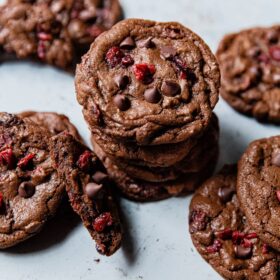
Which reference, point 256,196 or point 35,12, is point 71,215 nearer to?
point 256,196

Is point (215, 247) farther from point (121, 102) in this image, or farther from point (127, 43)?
point (127, 43)

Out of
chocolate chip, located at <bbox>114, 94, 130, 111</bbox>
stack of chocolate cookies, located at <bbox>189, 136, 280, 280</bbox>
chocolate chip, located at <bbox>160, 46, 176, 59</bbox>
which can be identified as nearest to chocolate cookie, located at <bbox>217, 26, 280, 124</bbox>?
stack of chocolate cookies, located at <bbox>189, 136, 280, 280</bbox>

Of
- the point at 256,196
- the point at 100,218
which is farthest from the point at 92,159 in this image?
the point at 256,196

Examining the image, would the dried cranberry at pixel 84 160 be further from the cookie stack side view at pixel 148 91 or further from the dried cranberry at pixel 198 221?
the dried cranberry at pixel 198 221

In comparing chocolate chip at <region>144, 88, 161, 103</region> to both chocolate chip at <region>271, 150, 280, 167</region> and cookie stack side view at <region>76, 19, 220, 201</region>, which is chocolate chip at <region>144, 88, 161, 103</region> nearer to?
cookie stack side view at <region>76, 19, 220, 201</region>

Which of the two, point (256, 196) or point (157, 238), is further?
point (157, 238)

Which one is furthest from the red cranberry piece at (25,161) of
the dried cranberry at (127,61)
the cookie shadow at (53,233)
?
the dried cranberry at (127,61)
